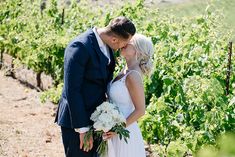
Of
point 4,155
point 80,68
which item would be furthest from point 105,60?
point 4,155

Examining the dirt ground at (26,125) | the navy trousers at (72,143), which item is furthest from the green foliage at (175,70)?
the navy trousers at (72,143)

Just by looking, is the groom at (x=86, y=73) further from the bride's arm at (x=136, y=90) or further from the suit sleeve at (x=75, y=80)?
the bride's arm at (x=136, y=90)

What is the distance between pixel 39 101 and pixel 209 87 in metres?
4.05

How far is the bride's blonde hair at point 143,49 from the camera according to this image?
2.99 m

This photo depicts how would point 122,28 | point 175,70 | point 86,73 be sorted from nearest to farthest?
point 122,28 → point 86,73 → point 175,70

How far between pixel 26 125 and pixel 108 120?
12.3 ft

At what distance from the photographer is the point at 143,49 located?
3.00 metres

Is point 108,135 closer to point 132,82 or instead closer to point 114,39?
point 132,82

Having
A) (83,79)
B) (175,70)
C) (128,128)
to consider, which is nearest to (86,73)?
(83,79)

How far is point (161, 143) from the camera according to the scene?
16.1 feet

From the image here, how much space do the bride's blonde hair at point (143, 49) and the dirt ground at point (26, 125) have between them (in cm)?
275

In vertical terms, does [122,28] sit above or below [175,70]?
above

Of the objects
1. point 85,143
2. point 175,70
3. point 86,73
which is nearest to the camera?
point 86,73

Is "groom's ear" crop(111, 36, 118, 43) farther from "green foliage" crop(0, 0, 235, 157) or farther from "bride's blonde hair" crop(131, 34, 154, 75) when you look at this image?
"green foliage" crop(0, 0, 235, 157)
